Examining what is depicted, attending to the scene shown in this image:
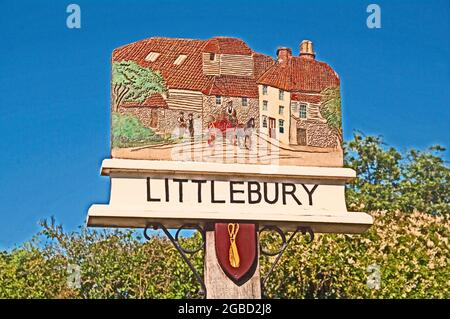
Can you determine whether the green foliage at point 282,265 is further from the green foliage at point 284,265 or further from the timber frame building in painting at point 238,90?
the timber frame building in painting at point 238,90

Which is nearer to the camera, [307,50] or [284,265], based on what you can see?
[307,50]

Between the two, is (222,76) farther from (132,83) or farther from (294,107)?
(132,83)

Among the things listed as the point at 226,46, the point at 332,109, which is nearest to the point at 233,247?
the point at 332,109

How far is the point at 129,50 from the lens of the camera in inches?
638

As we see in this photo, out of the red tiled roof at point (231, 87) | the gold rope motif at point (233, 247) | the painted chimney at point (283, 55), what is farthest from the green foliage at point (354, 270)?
the gold rope motif at point (233, 247)

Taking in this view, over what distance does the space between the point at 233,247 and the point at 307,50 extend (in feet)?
11.0

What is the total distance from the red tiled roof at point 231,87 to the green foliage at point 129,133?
1050mm

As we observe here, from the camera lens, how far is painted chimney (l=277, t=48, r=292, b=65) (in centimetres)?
1678

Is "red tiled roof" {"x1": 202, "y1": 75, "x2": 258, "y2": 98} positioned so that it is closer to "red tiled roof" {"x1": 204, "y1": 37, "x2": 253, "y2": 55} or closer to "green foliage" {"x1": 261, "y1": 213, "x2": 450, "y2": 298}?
"red tiled roof" {"x1": 204, "y1": 37, "x2": 253, "y2": 55}

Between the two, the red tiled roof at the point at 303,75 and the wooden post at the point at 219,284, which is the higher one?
the red tiled roof at the point at 303,75

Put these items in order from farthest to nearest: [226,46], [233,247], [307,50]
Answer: [307,50], [226,46], [233,247]

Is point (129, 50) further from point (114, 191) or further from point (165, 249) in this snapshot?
point (165, 249)

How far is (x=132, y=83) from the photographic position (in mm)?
16031

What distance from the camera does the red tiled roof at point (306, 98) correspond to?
658 inches
